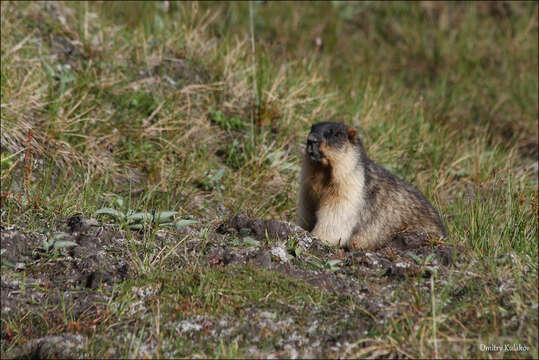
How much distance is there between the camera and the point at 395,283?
12.7 ft

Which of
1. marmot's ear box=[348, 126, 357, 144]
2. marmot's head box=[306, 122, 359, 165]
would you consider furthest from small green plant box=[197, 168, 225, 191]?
marmot's ear box=[348, 126, 357, 144]

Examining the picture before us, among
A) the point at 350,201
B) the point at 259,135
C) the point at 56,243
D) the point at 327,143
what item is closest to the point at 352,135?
the point at 327,143

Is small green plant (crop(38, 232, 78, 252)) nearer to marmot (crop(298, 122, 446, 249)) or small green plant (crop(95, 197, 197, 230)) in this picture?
small green plant (crop(95, 197, 197, 230))

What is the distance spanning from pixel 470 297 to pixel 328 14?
24.9 feet

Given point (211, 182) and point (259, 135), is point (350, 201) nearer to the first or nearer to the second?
point (211, 182)

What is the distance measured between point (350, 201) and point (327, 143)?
505 millimetres

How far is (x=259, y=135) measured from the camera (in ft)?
22.8

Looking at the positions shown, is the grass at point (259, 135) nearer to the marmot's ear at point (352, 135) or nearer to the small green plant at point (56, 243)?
the small green plant at point (56, 243)

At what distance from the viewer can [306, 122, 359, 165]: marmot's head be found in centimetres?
491

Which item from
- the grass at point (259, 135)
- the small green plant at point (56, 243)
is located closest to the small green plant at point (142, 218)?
the grass at point (259, 135)

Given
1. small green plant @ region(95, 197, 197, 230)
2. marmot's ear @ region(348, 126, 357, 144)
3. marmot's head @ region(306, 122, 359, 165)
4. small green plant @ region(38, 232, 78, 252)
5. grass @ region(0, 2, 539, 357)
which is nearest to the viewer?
grass @ region(0, 2, 539, 357)

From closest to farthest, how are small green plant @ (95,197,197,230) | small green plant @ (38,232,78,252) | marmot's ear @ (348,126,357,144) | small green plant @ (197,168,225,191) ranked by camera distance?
small green plant @ (38,232,78,252), small green plant @ (95,197,197,230), marmot's ear @ (348,126,357,144), small green plant @ (197,168,225,191)

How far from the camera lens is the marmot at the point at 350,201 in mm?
4984

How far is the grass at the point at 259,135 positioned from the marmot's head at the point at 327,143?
0.94 metres
